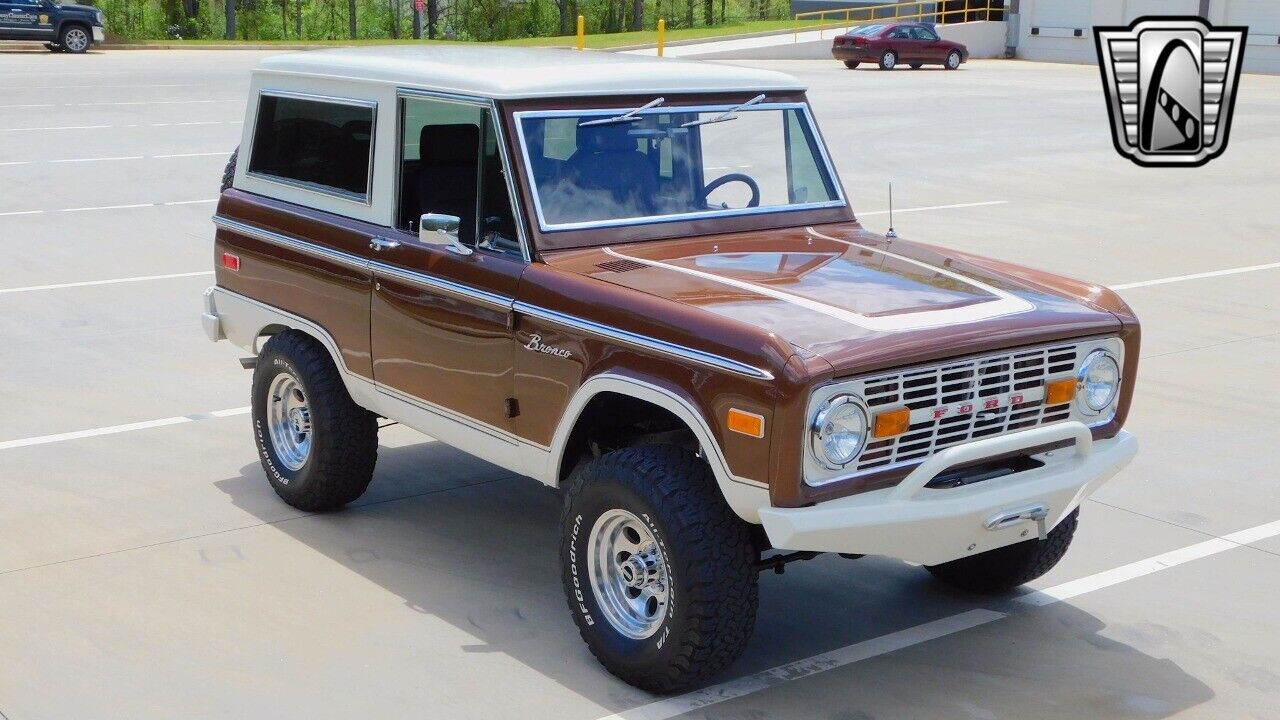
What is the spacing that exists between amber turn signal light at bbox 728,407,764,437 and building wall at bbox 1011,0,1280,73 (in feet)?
139

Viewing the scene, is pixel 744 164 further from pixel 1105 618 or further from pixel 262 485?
pixel 262 485

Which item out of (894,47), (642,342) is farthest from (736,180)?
(894,47)

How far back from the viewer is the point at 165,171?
1762 centimetres

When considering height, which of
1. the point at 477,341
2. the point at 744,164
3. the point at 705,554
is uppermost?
the point at 744,164

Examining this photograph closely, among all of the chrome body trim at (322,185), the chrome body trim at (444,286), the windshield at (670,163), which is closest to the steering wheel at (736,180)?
the windshield at (670,163)

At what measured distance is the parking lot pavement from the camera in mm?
4953

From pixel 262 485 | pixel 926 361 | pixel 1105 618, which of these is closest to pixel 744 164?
pixel 926 361

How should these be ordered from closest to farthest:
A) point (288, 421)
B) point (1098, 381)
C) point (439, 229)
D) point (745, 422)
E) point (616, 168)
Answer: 1. point (745, 422)
2. point (1098, 381)
3. point (439, 229)
4. point (616, 168)
5. point (288, 421)

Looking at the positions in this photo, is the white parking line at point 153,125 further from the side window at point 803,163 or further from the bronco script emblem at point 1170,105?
the side window at point 803,163

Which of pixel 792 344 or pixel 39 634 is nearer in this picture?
pixel 792 344

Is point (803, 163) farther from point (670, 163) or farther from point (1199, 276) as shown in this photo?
point (1199, 276)

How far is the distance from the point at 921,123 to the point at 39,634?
21.5m

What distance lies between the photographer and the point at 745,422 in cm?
450

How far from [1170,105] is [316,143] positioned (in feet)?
61.3
